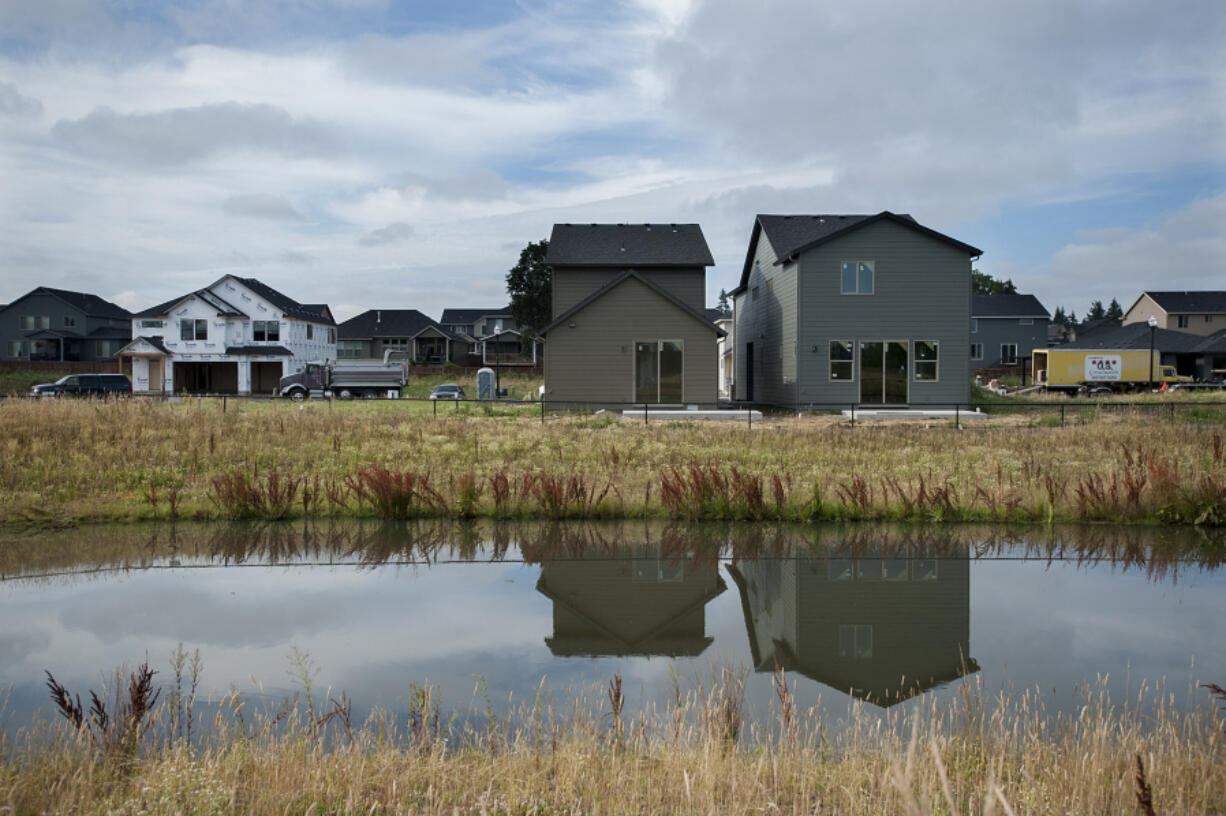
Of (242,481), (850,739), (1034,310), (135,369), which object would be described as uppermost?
(1034,310)

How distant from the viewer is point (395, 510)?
13125 mm

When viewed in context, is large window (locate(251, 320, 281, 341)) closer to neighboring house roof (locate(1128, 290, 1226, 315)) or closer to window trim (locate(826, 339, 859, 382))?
window trim (locate(826, 339, 859, 382))

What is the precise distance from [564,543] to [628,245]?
2846 cm

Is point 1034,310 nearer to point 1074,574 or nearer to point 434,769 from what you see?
point 1074,574

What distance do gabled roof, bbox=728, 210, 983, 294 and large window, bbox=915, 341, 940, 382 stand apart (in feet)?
12.2

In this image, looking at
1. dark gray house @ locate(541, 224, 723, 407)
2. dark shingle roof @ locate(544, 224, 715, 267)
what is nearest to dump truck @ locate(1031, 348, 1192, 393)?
dark shingle roof @ locate(544, 224, 715, 267)

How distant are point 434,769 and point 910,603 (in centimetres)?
556

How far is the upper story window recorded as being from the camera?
32.1 meters

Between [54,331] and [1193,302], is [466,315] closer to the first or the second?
[54,331]

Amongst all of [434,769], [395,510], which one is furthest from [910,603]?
[395,510]

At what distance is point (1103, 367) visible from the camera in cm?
5072

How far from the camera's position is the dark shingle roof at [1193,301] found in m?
79.9

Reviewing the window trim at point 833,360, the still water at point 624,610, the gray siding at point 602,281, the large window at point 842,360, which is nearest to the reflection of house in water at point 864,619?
the still water at point 624,610

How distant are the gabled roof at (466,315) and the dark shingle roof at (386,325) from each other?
8869 millimetres
